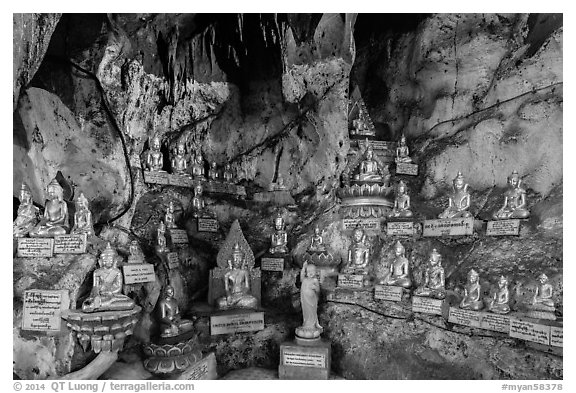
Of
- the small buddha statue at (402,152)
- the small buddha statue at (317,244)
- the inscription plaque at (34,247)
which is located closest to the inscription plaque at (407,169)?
the small buddha statue at (402,152)

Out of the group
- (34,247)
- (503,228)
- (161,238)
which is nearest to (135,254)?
(161,238)

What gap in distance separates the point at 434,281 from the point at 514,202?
138cm

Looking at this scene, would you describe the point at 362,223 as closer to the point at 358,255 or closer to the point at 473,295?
the point at 358,255

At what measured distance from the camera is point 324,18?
7668 mm

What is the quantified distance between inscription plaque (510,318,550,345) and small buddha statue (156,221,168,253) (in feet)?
14.6

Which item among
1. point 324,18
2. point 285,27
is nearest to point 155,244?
point 285,27

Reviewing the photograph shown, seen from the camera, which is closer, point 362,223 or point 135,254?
point 135,254

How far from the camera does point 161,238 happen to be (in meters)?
6.62

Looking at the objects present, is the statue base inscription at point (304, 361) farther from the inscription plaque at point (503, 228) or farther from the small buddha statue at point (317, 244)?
the inscription plaque at point (503, 228)

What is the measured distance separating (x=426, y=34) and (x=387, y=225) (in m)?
3.27

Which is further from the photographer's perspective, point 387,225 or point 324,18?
point 324,18

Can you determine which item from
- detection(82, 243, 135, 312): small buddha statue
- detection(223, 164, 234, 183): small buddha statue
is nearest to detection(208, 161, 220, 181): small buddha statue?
detection(223, 164, 234, 183): small buddha statue

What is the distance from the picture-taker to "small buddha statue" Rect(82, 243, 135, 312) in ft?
16.6
